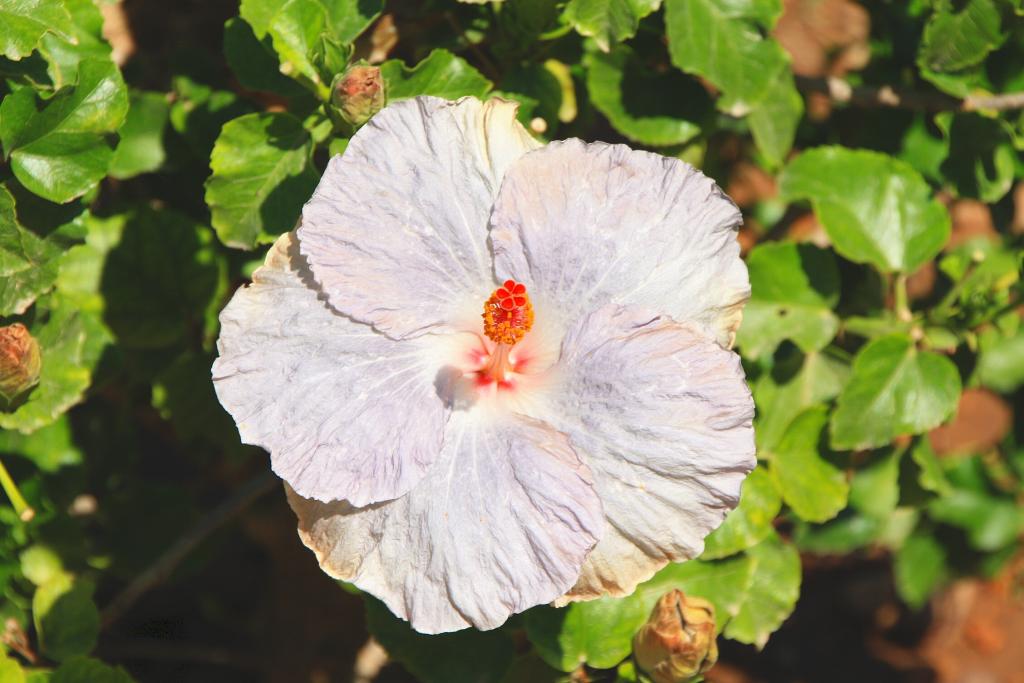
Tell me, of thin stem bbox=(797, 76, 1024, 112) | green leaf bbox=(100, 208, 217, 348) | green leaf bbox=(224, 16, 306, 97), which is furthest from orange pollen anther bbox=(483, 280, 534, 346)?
thin stem bbox=(797, 76, 1024, 112)

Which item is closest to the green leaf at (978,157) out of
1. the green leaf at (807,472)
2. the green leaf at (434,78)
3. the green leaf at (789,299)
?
the green leaf at (789,299)

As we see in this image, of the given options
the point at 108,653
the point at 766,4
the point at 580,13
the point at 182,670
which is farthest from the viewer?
the point at 182,670

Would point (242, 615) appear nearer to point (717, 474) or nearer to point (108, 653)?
point (108, 653)

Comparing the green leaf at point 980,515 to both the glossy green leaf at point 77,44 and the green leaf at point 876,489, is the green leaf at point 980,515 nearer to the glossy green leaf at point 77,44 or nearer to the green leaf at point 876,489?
the green leaf at point 876,489

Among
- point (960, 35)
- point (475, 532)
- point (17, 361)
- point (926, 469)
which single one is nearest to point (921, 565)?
point (926, 469)

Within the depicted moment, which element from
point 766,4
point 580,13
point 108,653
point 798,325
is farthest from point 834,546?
point 108,653

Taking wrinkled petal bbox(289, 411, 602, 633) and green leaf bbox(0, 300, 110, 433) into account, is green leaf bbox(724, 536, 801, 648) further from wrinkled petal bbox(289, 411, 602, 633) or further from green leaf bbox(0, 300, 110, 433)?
green leaf bbox(0, 300, 110, 433)
